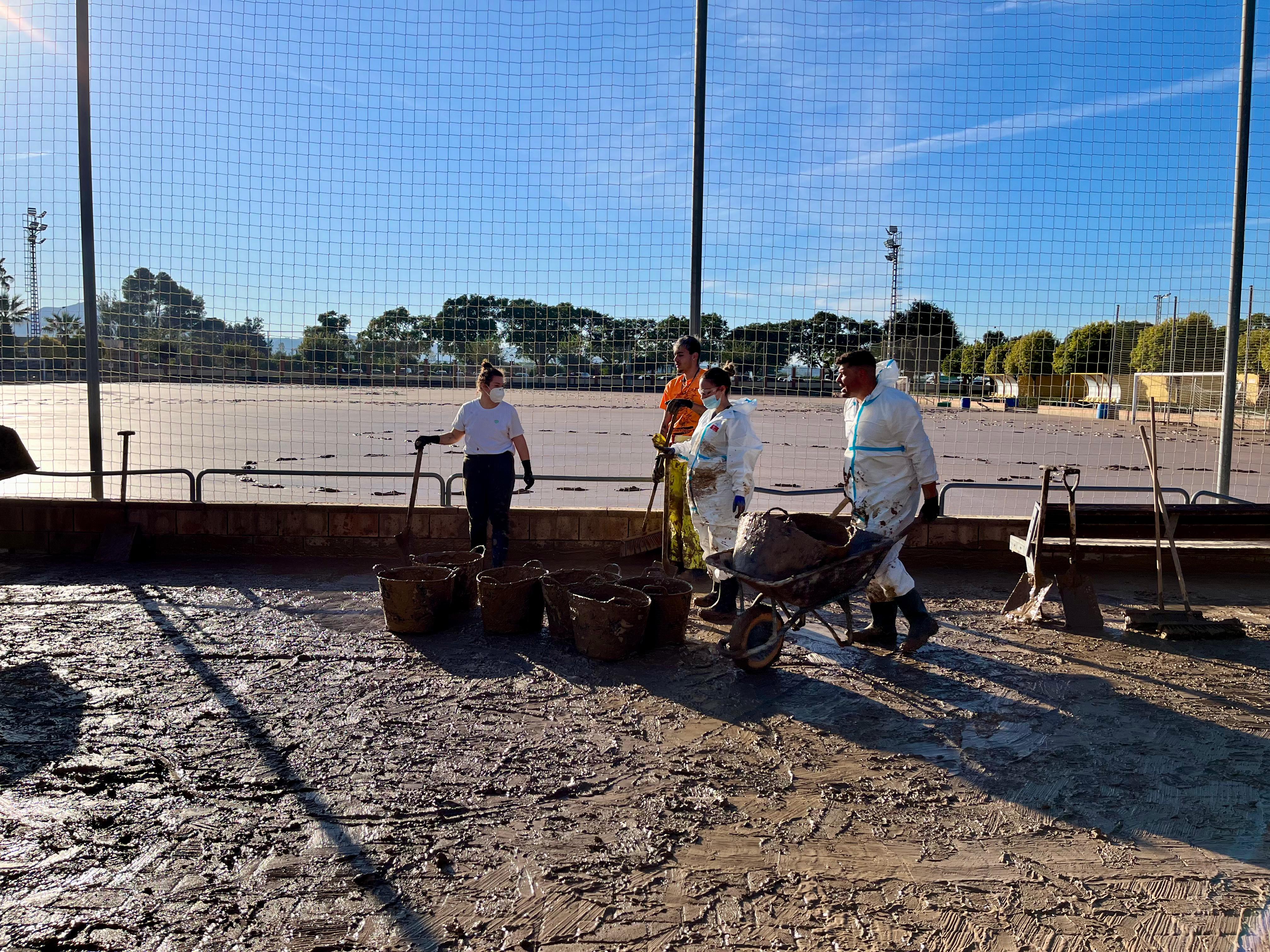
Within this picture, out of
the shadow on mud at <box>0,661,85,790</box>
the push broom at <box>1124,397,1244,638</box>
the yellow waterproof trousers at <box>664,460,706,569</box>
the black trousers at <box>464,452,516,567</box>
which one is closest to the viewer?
the shadow on mud at <box>0,661,85,790</box>

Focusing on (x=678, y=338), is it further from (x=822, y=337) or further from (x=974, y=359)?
(x=974, y=359)

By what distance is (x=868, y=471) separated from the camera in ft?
19.1

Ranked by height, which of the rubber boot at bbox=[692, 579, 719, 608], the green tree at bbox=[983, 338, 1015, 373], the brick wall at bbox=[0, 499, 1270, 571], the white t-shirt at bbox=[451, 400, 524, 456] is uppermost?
the green tree at bbox=[983, 338, 1015, 373]

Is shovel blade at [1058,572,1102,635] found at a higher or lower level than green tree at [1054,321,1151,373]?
lower

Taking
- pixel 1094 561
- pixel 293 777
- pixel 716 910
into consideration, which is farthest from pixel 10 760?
pixel 1094 561

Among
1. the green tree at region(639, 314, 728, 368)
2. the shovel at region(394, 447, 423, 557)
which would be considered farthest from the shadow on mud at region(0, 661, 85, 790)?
the green tree at region(639, 314, 728, 368)

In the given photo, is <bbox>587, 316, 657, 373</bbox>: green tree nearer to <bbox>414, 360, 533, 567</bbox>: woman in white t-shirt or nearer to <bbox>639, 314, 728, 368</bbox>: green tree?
<bbox>639, 314, 728, 368</bbox>: green tree

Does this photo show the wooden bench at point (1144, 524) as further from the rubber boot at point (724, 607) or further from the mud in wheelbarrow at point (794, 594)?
the rubber boot at point (724, 607)

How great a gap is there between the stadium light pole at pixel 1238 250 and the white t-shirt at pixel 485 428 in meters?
6.32

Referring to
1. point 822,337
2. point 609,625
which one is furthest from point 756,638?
point 822,337

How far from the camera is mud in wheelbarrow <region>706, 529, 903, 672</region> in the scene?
510 centimetres

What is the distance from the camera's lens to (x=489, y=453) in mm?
7152

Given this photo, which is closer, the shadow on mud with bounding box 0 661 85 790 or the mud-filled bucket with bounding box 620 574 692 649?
the shadow on mud with bounding box 0 661 85 790

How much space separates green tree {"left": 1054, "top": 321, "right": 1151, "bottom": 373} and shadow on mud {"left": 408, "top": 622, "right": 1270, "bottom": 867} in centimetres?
443
